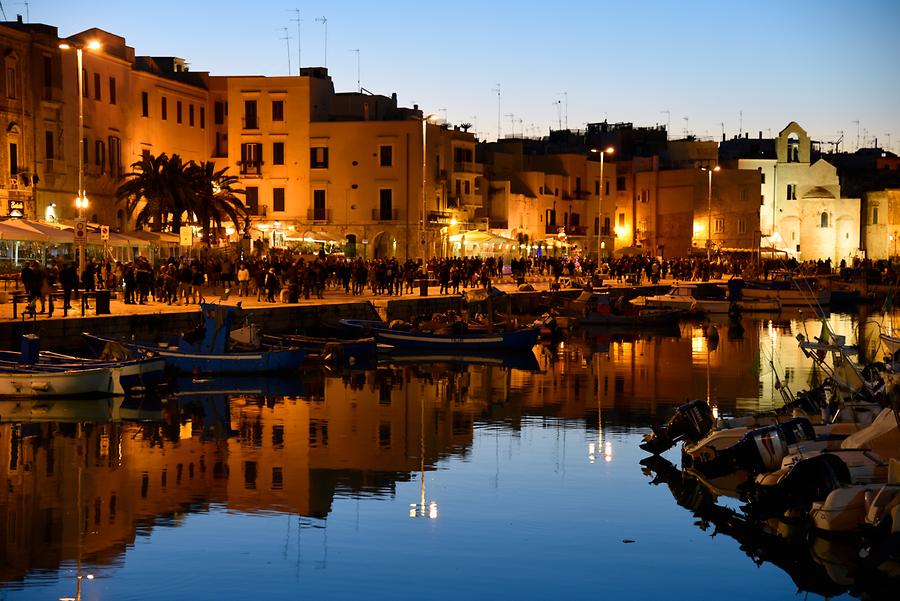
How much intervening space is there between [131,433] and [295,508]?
645 centimetres

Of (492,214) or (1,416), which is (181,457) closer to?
(1,416)

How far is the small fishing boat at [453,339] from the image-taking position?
1475 inches

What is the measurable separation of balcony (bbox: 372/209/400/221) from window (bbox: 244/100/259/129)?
733 centimetres

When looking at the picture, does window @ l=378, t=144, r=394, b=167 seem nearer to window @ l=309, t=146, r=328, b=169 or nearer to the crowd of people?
window @ l=309, t=146, r=328, b=169

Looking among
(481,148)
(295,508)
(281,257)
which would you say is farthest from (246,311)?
(481,148)

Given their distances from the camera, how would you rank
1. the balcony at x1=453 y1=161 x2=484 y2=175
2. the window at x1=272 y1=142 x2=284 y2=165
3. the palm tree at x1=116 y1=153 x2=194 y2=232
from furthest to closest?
the balcony at x1=453 y1=161 x2=484 y2=175 → the window at x1=272 y1=142 x2=284 y2=165 → the palm tree at x1=116 y1=153 x2=194 y2=232

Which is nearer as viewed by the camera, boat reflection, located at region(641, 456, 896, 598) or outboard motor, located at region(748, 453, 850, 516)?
boat reflection, located at region(641, 456, 896, 598)

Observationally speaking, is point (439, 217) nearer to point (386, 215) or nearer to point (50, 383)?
point (386, 215)

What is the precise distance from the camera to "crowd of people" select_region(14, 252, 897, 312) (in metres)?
37.6

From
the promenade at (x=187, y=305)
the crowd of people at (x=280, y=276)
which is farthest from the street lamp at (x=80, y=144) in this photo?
the promenade at (x=187, y=305)

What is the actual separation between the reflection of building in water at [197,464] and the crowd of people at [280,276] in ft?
31.2

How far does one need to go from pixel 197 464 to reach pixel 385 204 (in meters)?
48.7

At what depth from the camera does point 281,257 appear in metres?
51.1

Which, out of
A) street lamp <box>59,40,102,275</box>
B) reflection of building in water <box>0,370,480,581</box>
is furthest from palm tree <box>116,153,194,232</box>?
reflection of building in water <box>0,370,480,581</box>
